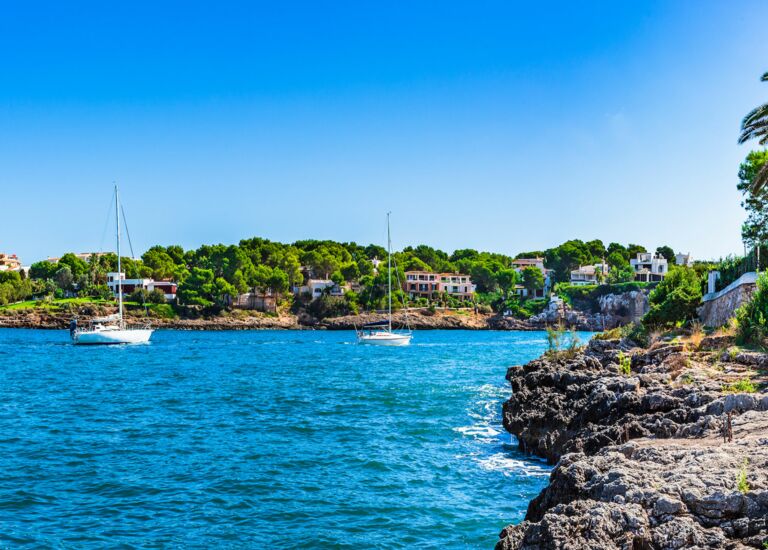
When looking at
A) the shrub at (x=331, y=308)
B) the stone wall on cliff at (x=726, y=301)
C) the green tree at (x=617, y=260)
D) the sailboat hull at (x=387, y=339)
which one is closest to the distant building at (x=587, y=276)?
the green tree at (x=617, y=260)

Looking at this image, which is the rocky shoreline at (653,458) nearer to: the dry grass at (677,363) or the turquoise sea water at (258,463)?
the dry grass at (677,363)

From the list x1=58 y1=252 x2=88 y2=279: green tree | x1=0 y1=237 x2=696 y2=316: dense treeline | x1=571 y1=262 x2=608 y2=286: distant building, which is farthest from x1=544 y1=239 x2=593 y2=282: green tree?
x1=58 y1=252 x2=88 y2=279: green tree

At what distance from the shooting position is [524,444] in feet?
69.3

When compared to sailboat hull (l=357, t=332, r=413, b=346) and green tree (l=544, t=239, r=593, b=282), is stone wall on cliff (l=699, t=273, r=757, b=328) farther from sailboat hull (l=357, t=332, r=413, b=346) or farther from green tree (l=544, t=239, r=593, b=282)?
green tree (l=544, t=239, r=593, b=282)

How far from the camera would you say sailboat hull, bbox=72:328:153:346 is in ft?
236

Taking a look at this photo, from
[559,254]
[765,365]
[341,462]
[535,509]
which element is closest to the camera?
[535,509]

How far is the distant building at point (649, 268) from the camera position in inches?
4988

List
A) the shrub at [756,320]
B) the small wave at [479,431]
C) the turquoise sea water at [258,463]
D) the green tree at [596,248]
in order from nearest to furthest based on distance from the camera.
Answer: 1. the turquoise sea water at [258,463]
2. the small wave at [479,431]
3. the shrub at [756,320]
4. the green tree at [596,248]

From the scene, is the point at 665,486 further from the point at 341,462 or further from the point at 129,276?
the point at 129,276

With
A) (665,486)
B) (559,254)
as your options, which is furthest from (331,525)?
(559,254)

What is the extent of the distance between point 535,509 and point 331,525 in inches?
194

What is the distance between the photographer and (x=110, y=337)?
240 ft

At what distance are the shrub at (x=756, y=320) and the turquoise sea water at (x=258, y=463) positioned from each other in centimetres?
1007

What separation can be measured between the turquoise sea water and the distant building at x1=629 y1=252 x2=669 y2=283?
9537 cm
